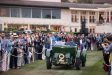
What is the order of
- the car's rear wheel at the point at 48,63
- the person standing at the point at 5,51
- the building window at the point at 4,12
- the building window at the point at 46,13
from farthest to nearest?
the building window at the point at 46,13, the building window at the point at 4,12, the car's rear wheel at the point at 48,63, the person standing at the point at 5,51

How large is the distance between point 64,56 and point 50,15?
5887cm

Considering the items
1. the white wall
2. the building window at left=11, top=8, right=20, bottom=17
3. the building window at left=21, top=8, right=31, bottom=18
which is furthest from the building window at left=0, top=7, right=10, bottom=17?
the white wall

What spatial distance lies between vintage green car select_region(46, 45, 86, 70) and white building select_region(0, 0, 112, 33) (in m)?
52.8

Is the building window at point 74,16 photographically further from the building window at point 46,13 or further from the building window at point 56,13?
the building window at point 46,13

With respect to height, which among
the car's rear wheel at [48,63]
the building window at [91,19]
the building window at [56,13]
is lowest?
the car's rear wheel at [48,63]

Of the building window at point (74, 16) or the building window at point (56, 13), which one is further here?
the building window at point (74, 16)

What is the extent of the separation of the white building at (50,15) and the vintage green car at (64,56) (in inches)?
2078

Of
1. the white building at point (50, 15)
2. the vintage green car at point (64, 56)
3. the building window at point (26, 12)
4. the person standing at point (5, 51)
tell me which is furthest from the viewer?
the building window at point (26, 12)

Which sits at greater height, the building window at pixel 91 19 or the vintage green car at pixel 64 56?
the building window at pixel 91 19

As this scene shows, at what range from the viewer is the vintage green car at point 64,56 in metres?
24.8

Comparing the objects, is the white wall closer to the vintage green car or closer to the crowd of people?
the crowd of people

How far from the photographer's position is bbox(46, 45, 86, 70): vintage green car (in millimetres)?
24797

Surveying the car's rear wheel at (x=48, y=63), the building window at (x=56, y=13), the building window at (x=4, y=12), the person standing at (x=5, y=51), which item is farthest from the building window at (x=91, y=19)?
the person standing at (x=5, y=51)

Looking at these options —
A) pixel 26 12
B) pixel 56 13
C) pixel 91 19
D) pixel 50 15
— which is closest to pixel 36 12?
pixel 26 12
